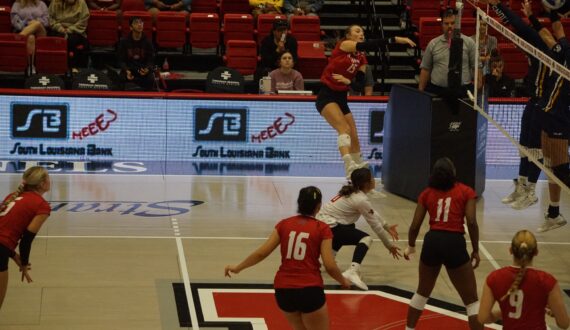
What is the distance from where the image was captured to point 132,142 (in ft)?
57.5

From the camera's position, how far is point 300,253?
28.5ft

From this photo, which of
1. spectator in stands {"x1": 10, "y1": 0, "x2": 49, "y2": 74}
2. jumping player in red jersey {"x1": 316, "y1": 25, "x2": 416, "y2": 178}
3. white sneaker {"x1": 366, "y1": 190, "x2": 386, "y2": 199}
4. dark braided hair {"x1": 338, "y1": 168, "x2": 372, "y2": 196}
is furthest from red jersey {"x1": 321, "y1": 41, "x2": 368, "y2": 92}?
spectator in stands {"x1": 10, "y1": 0, "x2": 49, "y2": 74}

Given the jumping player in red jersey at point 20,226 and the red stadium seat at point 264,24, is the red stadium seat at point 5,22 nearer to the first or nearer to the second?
the red stadium seat at point 264,24

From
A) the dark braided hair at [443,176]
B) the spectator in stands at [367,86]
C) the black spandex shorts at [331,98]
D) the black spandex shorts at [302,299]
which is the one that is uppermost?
the spectator in stands at [367,86]

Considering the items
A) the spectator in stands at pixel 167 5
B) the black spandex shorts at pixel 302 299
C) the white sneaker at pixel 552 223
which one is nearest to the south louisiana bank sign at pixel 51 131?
the spectator in stands at pixel 167 5

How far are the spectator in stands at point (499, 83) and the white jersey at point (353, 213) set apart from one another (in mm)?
7469

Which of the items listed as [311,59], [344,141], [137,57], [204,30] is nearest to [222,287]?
[344,141]

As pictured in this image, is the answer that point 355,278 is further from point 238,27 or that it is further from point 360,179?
point 238,27

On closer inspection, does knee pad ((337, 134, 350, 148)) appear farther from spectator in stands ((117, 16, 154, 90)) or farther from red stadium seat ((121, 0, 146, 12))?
red stadium seat ((121, 0, 146, 12))

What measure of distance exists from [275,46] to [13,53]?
4403mm

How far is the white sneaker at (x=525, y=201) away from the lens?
14.1m

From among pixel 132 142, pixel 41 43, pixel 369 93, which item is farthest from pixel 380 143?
pixel 41 43

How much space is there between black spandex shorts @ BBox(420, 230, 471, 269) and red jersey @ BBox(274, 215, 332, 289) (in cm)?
124

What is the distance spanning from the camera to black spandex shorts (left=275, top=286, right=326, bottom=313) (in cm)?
860
